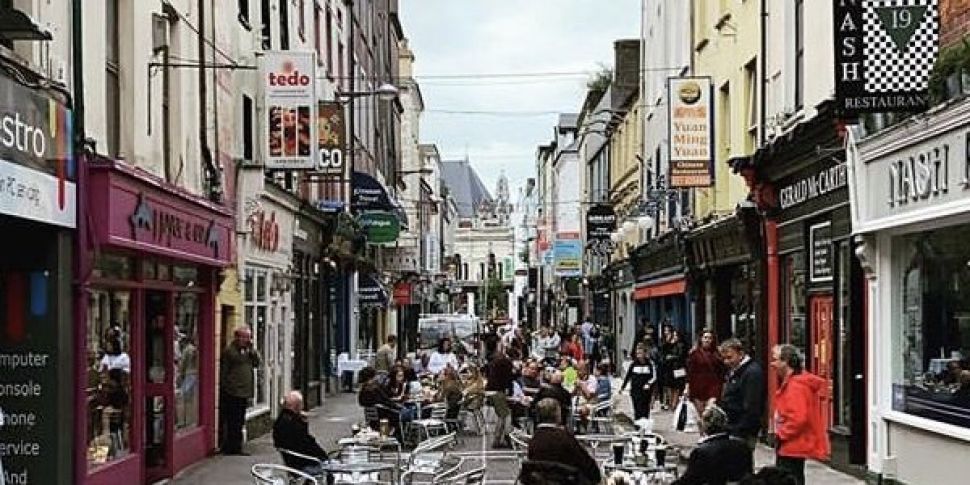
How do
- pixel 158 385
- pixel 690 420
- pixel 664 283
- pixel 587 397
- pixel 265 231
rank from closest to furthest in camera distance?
pixel 158 385, pixel 587 397, pixel 265 231, pixel 690 420, pixel 664 283

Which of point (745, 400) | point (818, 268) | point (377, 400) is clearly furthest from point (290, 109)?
point (745, 400)

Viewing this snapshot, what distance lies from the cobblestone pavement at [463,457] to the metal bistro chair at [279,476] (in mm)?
1877

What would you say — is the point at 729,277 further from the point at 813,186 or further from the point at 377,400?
the point at 813,186

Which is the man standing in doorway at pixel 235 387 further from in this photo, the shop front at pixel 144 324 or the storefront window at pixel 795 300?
the storefront window at pixel 795 300

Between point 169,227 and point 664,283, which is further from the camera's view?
point 664,283

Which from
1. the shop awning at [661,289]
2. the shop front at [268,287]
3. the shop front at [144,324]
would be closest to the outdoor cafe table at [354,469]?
the shop front at [144,324]

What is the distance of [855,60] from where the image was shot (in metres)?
15.6

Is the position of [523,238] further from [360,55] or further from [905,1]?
[905,1]

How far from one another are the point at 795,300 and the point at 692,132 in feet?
20.6

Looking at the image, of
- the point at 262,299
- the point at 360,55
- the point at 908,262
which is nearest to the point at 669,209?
the point at 262,299

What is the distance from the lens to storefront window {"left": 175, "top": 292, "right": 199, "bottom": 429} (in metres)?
Answer: 20.5

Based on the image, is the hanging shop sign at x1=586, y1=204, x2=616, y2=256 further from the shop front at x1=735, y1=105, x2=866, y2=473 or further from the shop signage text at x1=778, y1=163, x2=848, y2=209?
the shop signage text at x1=778, y1=163, x2=848, y2=209

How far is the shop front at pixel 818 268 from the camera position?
18.7m

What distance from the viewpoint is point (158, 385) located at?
761 inches
